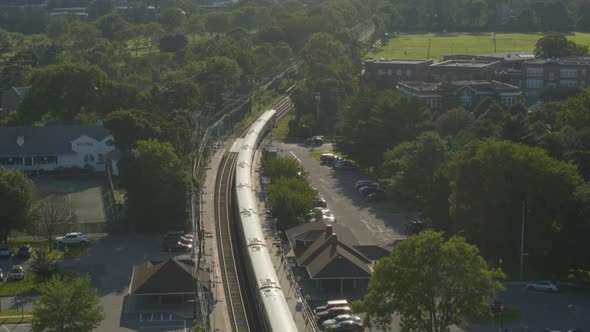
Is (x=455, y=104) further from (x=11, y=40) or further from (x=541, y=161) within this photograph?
(x=11, y=40)

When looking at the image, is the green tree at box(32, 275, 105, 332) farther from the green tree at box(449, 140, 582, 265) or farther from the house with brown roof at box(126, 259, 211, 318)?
the green tree at box(449, 140, 582, 265)

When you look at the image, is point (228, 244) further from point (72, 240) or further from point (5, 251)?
point (5, 251)

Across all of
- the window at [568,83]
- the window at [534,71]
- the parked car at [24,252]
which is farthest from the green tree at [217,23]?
the parked car at [24,252]

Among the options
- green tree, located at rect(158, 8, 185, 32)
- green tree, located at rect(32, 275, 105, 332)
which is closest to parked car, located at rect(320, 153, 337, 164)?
green tree, located at rect(32, 275, 105, 332)

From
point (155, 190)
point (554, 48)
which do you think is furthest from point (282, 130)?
point (554, 48)

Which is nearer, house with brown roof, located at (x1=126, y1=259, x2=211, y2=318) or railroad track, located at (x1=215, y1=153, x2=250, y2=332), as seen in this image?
railroad track, located at (x1=215, y1=153, x2=250, y2=332)

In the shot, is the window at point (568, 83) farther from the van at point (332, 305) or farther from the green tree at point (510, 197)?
the van at point (332, 305)
